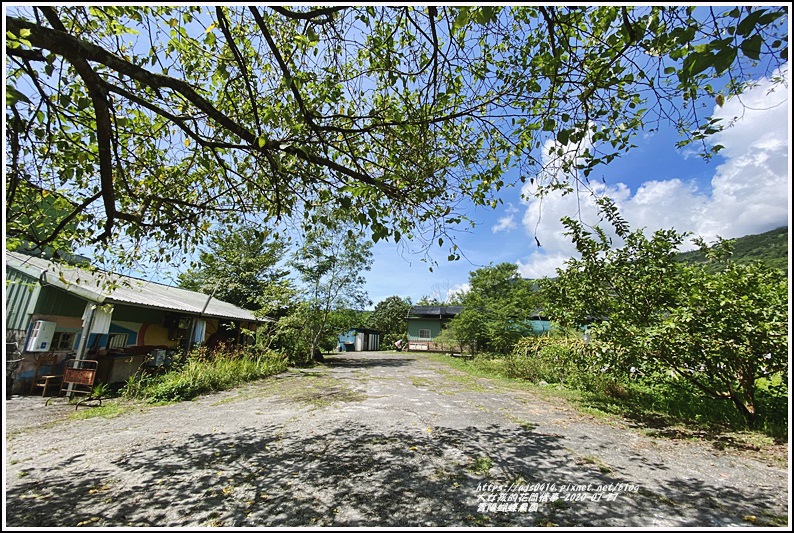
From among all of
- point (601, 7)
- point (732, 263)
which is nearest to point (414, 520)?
point (601, 7)

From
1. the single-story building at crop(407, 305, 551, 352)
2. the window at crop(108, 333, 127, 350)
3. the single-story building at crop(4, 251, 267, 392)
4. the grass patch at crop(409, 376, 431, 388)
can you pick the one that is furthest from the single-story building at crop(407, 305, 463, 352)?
the window at crop(108, 333, 127, 350)

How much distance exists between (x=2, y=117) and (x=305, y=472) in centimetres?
412

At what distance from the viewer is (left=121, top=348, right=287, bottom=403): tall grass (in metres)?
8.18

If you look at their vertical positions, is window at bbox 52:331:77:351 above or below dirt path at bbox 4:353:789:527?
above

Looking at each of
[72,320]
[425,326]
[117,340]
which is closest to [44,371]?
[72,320]

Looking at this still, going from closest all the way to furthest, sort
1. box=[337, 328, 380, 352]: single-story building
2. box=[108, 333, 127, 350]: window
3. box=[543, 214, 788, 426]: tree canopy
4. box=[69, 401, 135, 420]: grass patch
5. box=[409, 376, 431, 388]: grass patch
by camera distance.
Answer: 1. box=[543, 214, 788, 426]: tree canopy
2. box=[69, 401, 135, 420]: grass patch
3. box=[108, 333, 127, 350]: window
4. box=[409, 376, 431, 388]: grass patch
5. box=[337, 328, 380, 352]: single-story building

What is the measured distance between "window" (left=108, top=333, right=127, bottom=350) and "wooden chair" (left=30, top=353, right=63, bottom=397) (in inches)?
Result: 71.0

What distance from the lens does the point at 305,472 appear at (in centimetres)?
397

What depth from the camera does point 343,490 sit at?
3.53 meters

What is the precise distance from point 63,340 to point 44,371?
104 centimetres

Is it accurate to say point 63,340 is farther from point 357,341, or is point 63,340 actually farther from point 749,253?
point 357,341

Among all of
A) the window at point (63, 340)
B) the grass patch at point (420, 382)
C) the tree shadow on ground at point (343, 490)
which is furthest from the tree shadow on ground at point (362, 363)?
the tree shadow on ground at point (343, 490)

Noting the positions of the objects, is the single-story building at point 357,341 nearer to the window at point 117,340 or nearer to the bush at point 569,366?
the bush at point 569,366

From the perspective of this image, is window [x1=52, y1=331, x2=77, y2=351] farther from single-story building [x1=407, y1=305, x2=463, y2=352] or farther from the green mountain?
single-story building [x1=407, y1=305, x2=463, y2=352]
